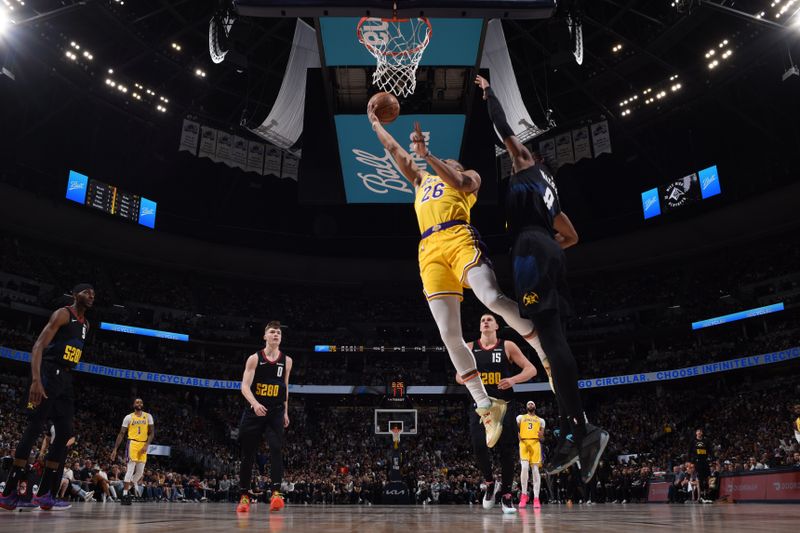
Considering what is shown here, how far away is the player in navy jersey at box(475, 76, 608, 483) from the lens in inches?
147

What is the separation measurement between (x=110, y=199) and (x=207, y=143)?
9381 millimetres

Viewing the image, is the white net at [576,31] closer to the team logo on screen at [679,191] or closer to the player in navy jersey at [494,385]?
the player in navy jersey at [494,385]

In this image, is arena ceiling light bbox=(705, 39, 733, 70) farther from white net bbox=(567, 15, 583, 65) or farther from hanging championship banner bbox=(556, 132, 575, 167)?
white net bbox=(567, 15, 583, 65)

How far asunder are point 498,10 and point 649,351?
35085 mm

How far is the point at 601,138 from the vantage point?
27.0 meters

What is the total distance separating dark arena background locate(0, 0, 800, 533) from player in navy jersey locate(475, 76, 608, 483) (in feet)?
25.6

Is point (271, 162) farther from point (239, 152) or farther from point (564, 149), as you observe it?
point (564, 149)

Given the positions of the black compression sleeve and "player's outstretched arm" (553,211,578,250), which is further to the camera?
"player's outstretched arm" (553,211,578,250)

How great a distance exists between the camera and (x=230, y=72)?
27078mm

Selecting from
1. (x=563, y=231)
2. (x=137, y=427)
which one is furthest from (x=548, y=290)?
(x=137, y=427)

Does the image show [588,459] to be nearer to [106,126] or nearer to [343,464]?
[343,464]

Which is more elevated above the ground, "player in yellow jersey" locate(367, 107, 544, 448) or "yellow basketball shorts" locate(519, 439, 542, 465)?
"player in yellow jersey" locate(367, 107, 544, 448)

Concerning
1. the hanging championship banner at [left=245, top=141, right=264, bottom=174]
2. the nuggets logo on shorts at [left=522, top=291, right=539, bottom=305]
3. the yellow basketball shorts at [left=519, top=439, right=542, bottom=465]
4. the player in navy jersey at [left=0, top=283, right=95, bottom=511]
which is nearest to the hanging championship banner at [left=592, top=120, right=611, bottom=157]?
the hanging championship banner at [left=245, top=141, right=264, bottom=174]

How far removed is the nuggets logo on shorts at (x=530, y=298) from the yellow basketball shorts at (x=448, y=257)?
1.08 metres
